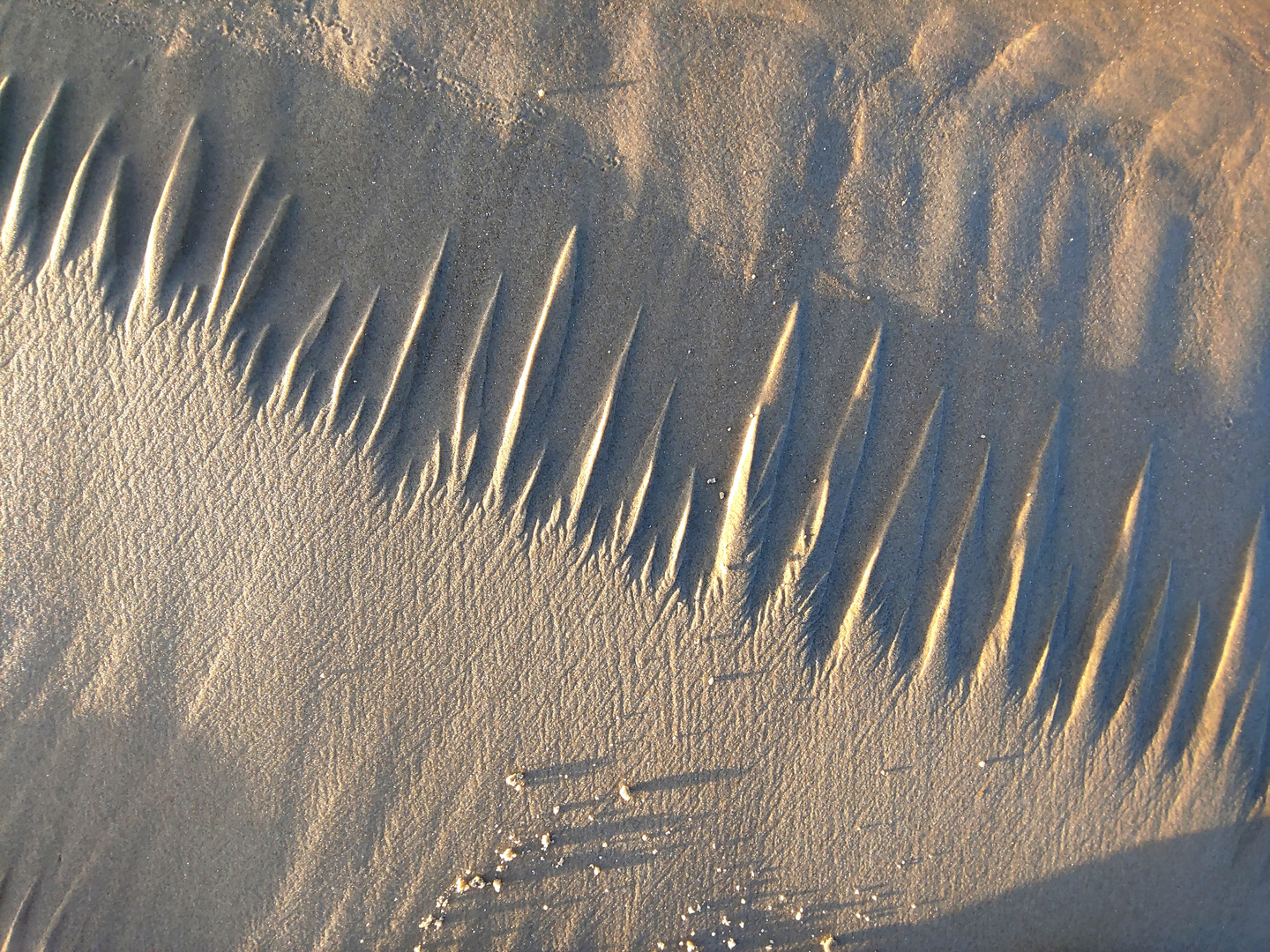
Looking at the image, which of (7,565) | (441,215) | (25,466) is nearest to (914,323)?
(441,215)

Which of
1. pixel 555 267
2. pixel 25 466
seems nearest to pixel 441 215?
pixel 555 267

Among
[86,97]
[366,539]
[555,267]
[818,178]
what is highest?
[818,178]

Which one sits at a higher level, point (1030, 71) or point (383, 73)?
point (1030, 71)

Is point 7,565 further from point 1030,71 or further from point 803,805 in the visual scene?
point 1030,71

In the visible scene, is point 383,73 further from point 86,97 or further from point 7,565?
point 7,565

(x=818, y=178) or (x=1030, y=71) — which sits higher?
(x=1030, y=71)

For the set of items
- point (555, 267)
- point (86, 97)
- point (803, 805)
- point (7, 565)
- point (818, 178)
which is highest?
point (818, 178)
